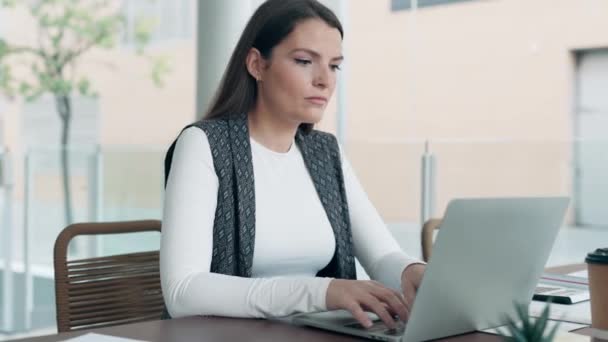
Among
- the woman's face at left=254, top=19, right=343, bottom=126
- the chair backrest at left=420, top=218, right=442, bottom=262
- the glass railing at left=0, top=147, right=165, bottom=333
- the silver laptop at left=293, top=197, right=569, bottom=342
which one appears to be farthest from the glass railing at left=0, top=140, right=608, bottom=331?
the silver laptop at left=293, top=197, right=569, bottom=342

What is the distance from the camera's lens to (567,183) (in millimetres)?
3596

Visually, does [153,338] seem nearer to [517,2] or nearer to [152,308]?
[152,308]

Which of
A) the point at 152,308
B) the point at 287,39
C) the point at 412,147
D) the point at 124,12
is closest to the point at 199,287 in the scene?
the point at 152,308

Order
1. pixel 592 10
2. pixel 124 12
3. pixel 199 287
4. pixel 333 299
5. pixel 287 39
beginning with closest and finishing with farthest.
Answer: pixel 333 299
pixel 199 287
pixel 287 39
pixel 592 10
pixel 124 12

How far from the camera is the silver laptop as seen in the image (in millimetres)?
1175

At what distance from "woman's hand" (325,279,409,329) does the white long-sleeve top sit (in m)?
0.04

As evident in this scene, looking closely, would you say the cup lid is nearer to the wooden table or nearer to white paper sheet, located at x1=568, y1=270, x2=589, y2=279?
the wooden table

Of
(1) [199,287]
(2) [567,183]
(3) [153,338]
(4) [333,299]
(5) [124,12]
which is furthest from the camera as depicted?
(5) [124,12]

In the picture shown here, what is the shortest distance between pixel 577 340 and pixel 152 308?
95cm

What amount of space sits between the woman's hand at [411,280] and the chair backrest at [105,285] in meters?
0.57

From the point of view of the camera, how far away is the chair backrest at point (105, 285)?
1727mm

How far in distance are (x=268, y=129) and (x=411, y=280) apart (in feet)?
1.72

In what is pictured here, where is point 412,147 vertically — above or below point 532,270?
above

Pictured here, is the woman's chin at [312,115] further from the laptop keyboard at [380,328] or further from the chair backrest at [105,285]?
the laptop keyboard at [380,328]
